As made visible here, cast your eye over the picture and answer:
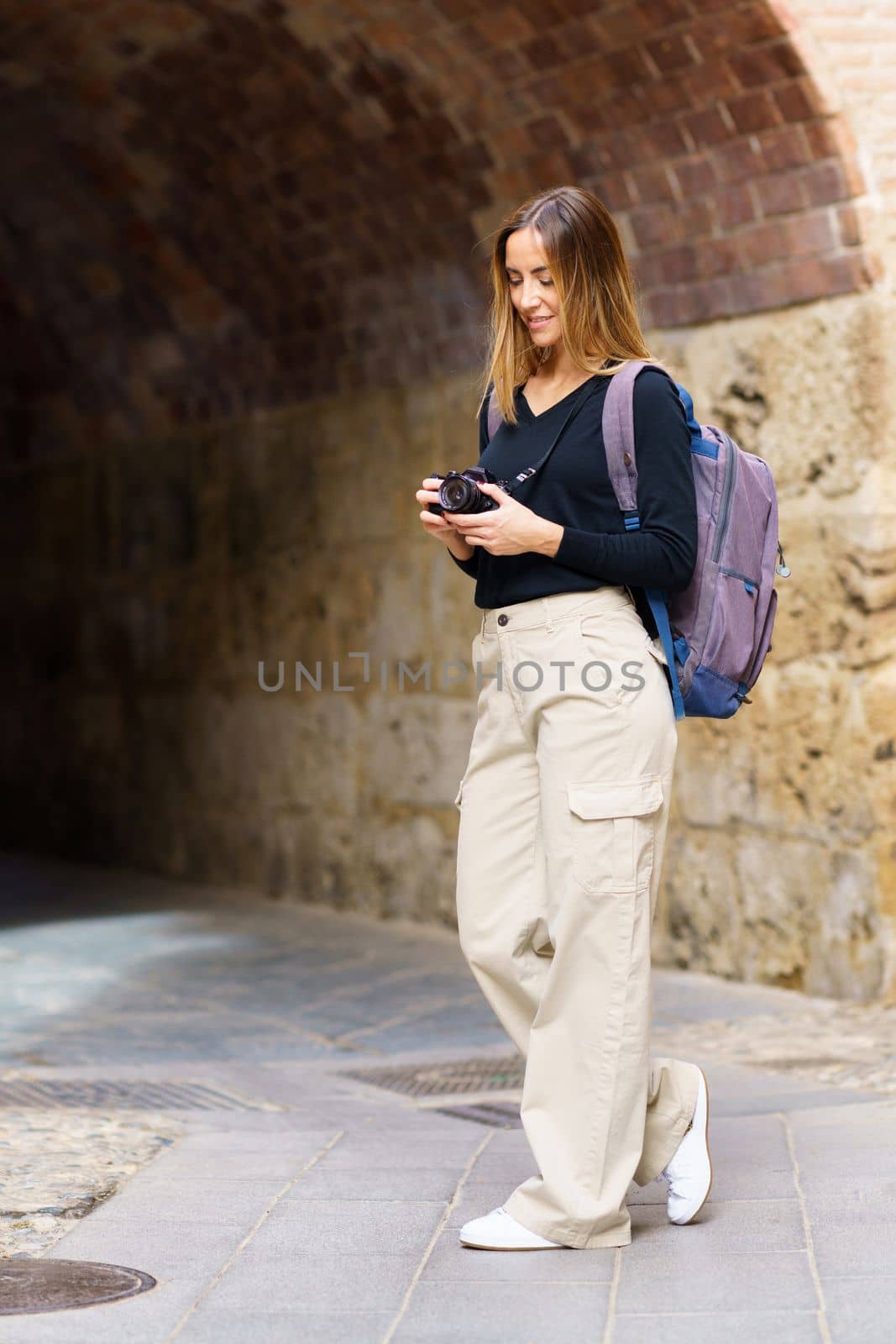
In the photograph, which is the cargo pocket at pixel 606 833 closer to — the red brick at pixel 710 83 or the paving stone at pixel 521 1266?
the paving stone at pixel 521 1266

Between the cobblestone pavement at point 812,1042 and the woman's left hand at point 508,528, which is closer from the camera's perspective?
the woman's left hand at point 508,528

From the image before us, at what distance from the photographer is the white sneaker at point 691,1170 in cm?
299

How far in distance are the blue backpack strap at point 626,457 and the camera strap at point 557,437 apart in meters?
0.04

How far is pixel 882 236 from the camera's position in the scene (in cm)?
521

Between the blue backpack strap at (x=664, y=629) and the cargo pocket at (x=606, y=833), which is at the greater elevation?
the blue backpack strap at (x=664, y=629)

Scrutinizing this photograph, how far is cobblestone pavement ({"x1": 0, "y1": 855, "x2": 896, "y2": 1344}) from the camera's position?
8.56 ft

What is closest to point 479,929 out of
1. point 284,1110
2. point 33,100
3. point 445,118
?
point 284,1110

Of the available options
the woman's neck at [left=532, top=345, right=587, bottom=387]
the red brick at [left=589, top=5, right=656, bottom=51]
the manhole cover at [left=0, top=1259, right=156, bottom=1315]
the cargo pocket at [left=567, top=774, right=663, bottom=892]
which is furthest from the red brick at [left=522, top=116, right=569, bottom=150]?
the manhole cover at [left=0, top=1259, right=156, bottom=1315]

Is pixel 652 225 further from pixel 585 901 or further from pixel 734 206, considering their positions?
pixel 585 901

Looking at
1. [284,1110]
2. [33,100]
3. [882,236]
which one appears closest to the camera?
[284,1110]

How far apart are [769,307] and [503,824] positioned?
2.98m

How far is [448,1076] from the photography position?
470 cm

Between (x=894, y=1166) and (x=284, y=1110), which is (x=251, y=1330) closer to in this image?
(x=894, y=1166)

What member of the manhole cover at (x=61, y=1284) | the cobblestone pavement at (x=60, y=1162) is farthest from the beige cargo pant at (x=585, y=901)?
the cobblestone pavement at (x=60, y=1162)
